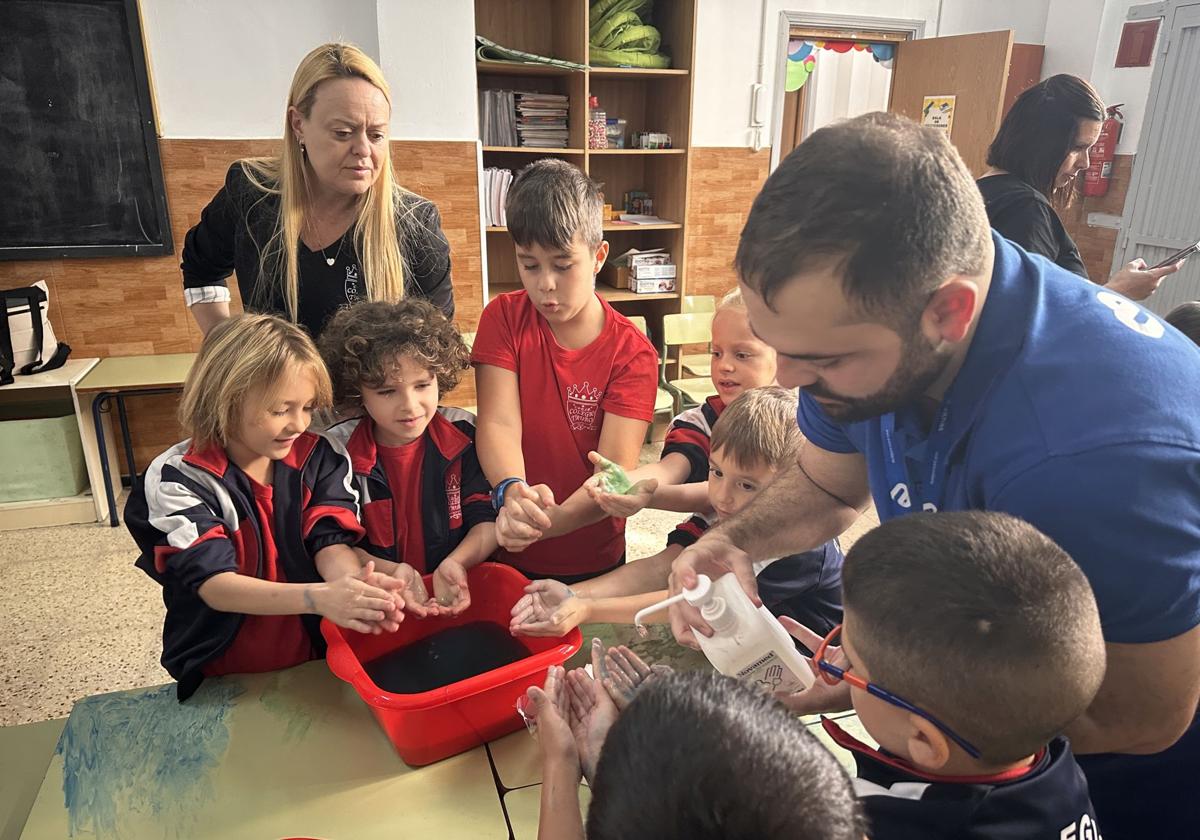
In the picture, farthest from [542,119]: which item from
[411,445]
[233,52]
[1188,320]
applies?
[1188,320]

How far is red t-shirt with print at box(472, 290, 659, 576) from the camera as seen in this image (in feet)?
5.61

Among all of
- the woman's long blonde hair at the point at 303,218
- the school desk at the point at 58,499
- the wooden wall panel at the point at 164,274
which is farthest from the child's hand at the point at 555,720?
the wooden wall panel at the point at 164,274

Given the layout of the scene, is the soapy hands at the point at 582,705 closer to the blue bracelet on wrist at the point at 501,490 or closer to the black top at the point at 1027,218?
the blue bracelet on wrist at the point at 501,490

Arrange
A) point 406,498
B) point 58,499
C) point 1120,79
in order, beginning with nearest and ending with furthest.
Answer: point 406,498 < point 58,499 < point 1120,79

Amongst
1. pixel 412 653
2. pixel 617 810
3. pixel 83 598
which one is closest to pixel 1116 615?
pixel 617 810

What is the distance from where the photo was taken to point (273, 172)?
1.81 m

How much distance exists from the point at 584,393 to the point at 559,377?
7 centimetres

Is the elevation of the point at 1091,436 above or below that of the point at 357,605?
above

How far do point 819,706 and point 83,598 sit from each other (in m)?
3.10

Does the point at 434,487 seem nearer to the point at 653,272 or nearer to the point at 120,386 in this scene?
the point at 120,386

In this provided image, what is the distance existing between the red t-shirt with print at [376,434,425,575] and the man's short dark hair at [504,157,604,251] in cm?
52

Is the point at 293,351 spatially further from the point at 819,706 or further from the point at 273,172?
the point at 819,706

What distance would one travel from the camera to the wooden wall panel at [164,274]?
12.1 ft

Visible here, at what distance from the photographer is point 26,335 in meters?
3.45
